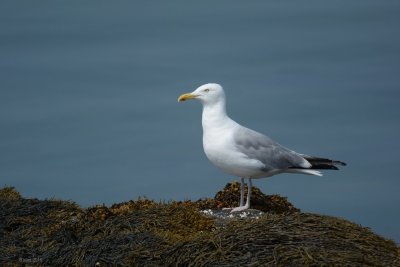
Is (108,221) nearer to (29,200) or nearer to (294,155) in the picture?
(29,200)

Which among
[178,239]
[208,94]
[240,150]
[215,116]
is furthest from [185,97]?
[178,239]

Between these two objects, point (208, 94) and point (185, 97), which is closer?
point (185, 97)

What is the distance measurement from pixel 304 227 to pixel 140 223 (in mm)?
2257

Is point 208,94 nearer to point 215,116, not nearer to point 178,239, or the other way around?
point 215,116

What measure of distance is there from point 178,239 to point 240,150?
2754 mm

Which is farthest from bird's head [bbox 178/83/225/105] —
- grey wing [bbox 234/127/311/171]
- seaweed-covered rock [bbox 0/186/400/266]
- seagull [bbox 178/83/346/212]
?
seaweed-covered rock [bbox 0/186/400/266]

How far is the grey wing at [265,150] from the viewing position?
40.3 ft

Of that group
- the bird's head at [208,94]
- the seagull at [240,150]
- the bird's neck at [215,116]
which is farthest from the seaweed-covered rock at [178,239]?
the bird's head at [208,94]

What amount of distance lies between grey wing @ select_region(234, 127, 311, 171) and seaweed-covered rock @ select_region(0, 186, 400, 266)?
2.79ft

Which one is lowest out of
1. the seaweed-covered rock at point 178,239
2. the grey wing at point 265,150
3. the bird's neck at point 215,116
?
the seaweed-covered rock at point 178,239

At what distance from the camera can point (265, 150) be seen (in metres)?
12.5

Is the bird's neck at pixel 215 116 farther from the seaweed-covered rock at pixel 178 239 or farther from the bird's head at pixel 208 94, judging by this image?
the seaweed-covered rock at pixel 178 239

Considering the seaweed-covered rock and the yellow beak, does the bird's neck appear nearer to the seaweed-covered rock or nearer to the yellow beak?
the yellow beak

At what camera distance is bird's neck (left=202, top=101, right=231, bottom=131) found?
12634mm
